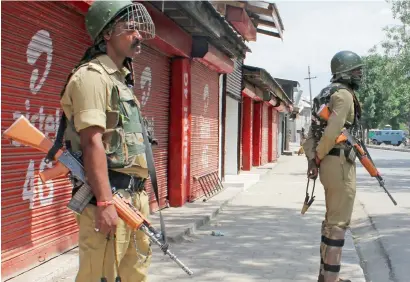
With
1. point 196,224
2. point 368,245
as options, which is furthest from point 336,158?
point 196,224

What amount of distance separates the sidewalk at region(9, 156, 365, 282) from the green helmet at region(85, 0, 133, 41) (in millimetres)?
2600

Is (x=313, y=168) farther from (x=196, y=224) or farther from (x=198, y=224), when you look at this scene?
(x=198, y=224)

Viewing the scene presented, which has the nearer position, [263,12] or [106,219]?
[106,219]

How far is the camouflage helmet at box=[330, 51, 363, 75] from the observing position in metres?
5.09

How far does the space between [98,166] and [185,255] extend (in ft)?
12.9

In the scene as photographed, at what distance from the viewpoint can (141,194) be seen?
10.5 ft

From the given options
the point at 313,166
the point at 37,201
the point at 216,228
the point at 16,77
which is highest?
the point at 16,77

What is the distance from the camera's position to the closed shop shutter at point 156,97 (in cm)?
819

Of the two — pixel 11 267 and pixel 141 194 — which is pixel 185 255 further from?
pixel 141 194

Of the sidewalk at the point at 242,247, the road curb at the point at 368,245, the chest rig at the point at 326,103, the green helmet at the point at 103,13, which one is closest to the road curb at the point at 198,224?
the sidewalk at the point at 242,247

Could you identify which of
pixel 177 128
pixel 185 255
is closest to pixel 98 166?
pixel 185 255

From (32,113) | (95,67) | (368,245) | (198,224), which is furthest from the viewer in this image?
(198,224)

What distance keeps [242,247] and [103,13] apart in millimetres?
4589

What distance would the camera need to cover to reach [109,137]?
9.59 feet
